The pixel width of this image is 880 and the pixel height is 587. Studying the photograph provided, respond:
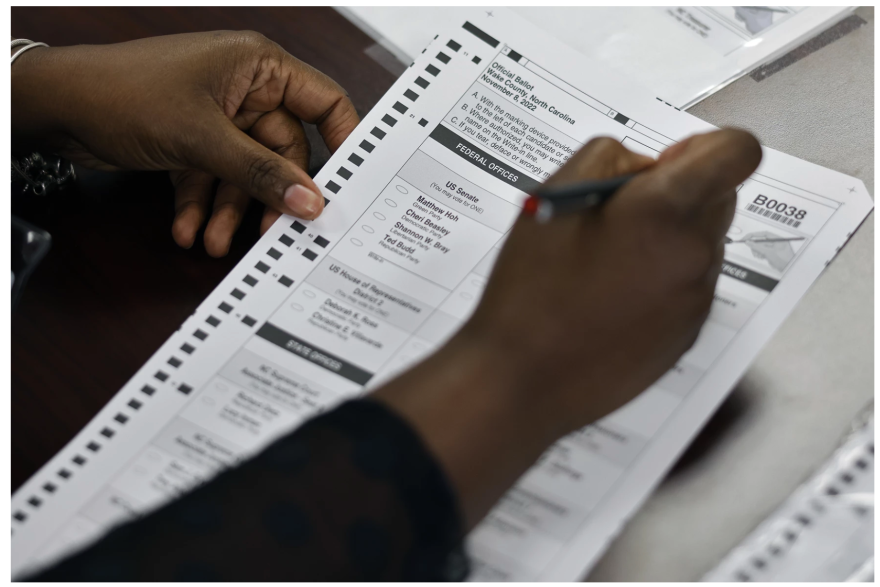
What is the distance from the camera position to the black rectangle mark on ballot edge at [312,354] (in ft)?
1.57

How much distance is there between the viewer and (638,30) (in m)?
0.68

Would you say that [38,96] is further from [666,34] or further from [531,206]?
[666,34]

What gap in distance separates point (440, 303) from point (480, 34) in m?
0.24

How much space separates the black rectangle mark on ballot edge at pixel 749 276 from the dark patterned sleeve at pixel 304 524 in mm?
262

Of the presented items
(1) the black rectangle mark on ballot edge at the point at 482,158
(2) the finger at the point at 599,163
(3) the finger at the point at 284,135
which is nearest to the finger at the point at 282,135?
(3) the finger at the point at 284,135

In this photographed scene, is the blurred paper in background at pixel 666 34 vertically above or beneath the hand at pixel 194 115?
above

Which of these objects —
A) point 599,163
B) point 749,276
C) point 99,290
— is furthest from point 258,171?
point 749,276

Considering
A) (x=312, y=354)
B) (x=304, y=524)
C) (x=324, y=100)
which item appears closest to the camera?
(x=304, y=524)

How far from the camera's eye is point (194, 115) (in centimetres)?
55

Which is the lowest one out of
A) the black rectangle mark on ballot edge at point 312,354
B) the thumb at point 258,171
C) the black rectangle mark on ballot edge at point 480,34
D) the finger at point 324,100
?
the black rectangle mark on ballot edge at point 312,354

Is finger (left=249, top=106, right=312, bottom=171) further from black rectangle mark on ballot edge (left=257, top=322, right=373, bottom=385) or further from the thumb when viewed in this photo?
black rectangle mark on ballot edge (left=257, top=322, right=373, bottom=385)

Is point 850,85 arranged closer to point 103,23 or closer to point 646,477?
point 646,477

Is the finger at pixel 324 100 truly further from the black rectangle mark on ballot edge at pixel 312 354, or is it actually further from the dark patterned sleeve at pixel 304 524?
the dark patterned sleeve at pixel 304 524

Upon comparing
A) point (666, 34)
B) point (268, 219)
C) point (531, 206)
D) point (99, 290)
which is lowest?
point (99, 290)
